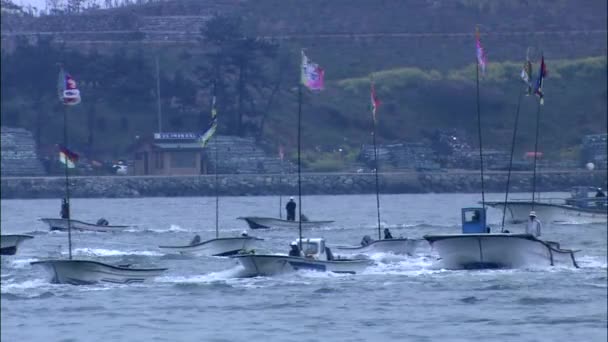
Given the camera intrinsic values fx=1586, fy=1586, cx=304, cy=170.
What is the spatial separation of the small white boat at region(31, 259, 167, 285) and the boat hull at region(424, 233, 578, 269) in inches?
235

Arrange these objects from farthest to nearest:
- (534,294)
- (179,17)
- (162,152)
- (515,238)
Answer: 1. (179,17)
2. (162,152)
3. (515,238)
4. (534,294)

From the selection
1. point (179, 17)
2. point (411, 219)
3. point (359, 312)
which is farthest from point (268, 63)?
point (359, 312)

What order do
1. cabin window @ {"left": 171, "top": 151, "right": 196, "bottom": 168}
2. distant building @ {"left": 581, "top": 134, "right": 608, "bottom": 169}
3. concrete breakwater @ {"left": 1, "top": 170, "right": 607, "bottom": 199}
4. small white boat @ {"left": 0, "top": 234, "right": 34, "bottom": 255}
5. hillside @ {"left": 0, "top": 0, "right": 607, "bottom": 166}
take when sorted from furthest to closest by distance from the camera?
distant building @ {"left": 581, "top": 134, "right": 608, "bottom": 169} → hillside @ {"left": 0, "top": 0, "right": 607, "bottom": 166} → concrete breakwater @ {"left": 1, "top": 170, "right": 607, "bottom": 199} → cabin window @ {"left": 171, "top": 151, "right": 196, "bottom": 168} → small white boat @ {"left": 0, "top": 234, "right": 34, "bottom": 255}

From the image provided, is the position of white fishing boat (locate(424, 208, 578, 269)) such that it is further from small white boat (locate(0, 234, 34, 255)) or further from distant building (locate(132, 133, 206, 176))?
distant building (locate(132, 133, 206, 176))

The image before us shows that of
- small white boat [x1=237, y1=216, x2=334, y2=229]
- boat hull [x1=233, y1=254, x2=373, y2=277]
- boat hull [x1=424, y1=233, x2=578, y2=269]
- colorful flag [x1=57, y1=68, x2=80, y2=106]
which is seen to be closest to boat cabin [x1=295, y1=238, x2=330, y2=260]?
boat hull [x1=233, y1=254, x2=373, y2=277]

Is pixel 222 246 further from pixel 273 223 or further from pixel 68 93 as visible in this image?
pixel 68 93

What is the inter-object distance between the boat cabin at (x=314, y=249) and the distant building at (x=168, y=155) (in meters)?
37.9

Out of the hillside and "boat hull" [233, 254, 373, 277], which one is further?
the hillside

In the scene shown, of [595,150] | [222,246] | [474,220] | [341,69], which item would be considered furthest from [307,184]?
[474,220]

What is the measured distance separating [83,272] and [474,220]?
8.36 m

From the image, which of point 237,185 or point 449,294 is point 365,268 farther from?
point 237,185

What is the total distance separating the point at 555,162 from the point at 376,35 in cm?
2396

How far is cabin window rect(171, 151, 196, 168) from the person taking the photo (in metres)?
71.4

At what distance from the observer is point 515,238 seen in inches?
1140
